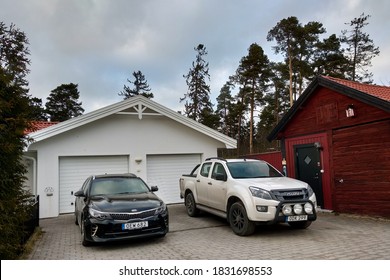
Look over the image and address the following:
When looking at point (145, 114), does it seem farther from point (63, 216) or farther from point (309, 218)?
point (309, 218)

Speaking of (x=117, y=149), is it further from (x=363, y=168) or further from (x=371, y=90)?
(x=371, y=90)

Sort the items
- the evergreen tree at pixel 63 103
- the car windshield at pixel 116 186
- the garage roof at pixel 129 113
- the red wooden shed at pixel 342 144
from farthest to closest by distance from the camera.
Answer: the evergreen tree at pixel 63 103 → the garage roof at pixel 129 113 → the red wooden shed at pixel 342 144 → the car windshield at pixel 116 186

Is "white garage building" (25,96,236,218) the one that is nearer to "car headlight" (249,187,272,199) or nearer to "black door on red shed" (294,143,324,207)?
"black door on red shed" (294,143,324,207)

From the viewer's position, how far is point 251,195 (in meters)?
6.94

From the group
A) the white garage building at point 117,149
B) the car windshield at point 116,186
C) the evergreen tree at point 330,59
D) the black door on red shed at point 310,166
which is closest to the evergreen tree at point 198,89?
the evergreen tree at point 330,59

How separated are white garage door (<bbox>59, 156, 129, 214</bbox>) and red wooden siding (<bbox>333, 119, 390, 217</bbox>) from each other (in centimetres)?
812

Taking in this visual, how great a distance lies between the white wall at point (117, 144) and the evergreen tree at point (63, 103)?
99.1 ft

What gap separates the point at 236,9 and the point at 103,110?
250 inches

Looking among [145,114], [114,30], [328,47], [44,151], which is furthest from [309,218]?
[328,47]

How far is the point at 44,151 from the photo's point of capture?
11.2 meters

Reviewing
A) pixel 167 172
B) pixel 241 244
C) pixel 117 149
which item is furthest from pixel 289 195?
pixel 117 149

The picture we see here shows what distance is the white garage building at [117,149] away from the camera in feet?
36.7

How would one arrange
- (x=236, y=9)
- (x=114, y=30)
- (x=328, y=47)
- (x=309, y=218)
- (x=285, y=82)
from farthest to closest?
(x=285, y=82), (x=328, y=47), (x=114, y=30), (x=236, y=9), (x=309, y=218)

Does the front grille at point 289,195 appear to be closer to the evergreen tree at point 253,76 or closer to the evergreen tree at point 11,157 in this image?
the evergreen tree at point 11,157
